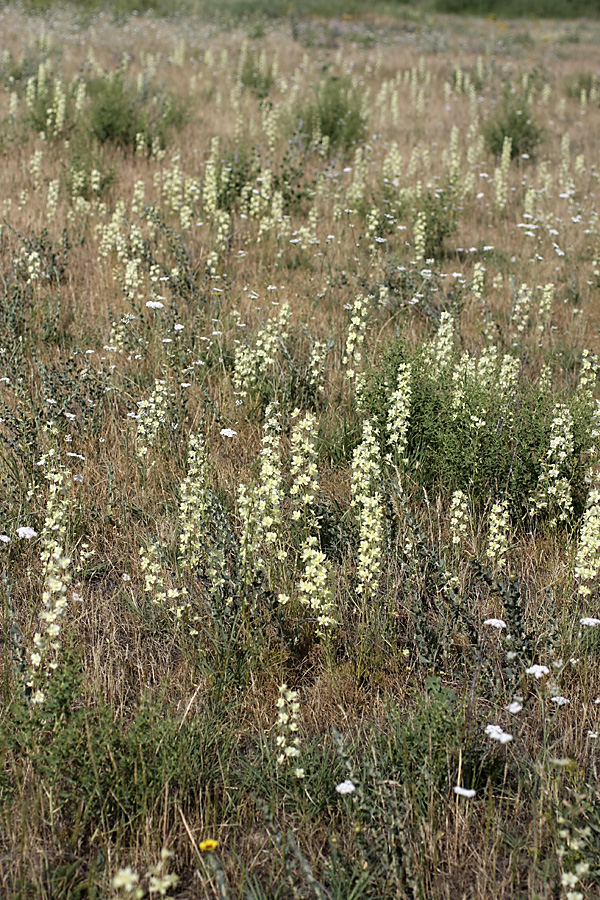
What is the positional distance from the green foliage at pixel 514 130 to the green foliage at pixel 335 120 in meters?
1.65

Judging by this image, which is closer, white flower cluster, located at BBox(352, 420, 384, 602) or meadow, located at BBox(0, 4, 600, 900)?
meadow, located at BBox(0, 4, 600, 900)

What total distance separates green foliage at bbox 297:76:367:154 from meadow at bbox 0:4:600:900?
196cm

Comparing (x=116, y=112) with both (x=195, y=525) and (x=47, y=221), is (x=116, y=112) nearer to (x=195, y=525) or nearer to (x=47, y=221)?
(x=47, y=221)

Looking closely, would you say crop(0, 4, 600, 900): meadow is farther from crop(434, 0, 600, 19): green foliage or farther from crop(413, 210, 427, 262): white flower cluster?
crop(434, 0, 600, 19): green foliage

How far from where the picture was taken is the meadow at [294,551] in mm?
2160

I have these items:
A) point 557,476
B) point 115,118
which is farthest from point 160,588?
point 115,118

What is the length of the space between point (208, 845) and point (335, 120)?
9042 millimetres

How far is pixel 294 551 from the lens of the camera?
329cm

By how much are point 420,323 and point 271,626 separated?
295cm

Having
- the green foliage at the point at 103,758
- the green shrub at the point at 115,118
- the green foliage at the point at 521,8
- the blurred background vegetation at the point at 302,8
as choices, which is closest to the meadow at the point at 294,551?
the green foliage at the point at 103,758

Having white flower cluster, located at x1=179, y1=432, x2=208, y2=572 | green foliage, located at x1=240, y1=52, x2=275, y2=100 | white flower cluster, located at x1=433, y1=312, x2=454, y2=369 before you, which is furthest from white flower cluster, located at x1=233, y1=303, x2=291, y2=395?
green foliage, located at x1=240, y1=52, x2=275, y2=100

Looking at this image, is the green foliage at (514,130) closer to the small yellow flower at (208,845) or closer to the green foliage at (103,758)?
the green foliage at (103,758)

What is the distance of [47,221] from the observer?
665cm

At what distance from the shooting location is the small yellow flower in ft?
6.59
